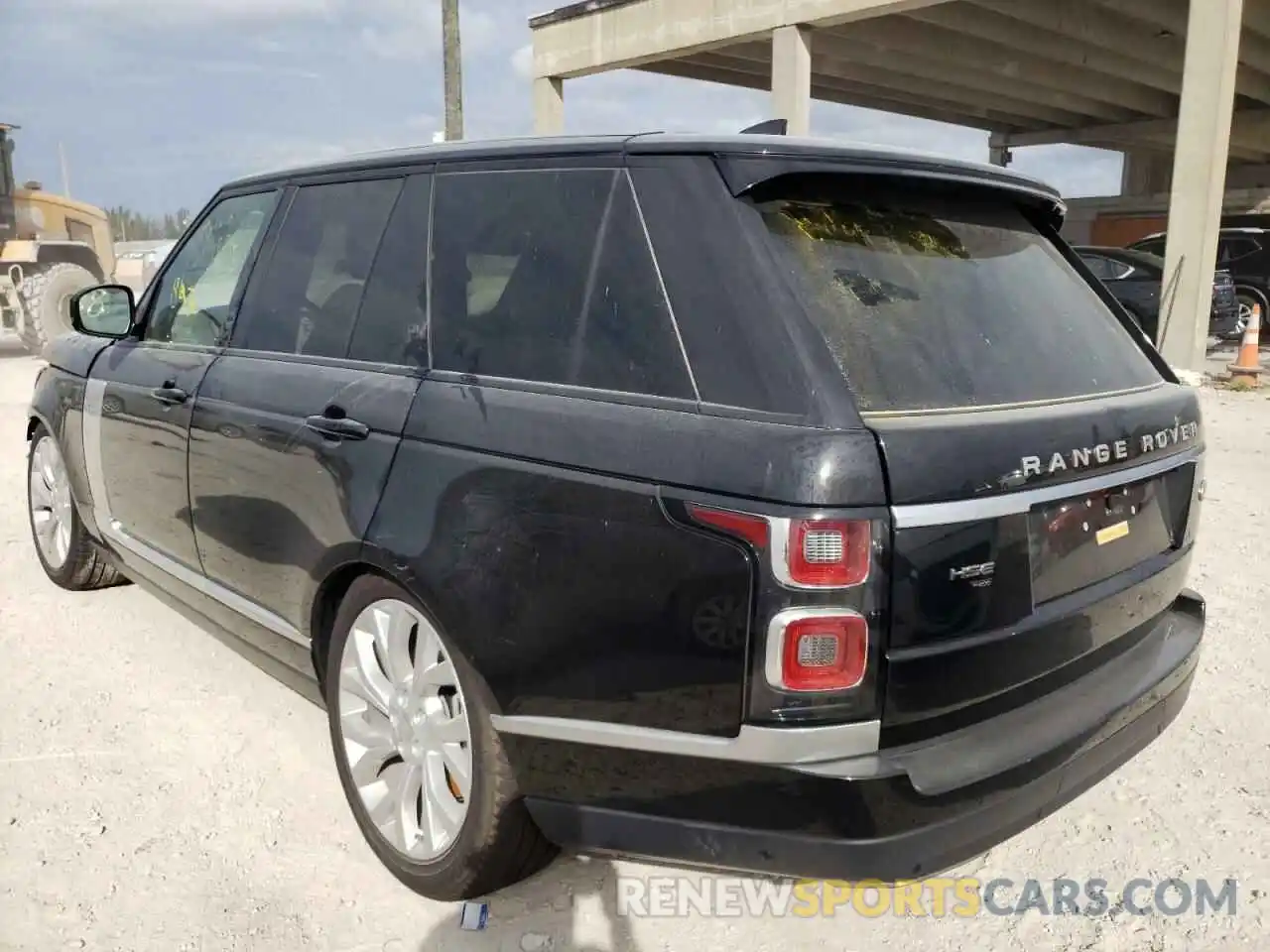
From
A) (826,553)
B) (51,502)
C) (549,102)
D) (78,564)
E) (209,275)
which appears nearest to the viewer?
(826,553)

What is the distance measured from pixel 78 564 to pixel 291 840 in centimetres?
243

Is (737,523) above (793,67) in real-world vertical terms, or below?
below

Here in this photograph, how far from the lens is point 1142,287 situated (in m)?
13.4

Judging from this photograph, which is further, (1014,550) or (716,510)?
(1014,550)

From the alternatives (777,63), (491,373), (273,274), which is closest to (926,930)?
(491,373)

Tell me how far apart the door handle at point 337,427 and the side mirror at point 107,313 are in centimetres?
177

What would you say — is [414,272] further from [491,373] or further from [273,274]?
[273,274]

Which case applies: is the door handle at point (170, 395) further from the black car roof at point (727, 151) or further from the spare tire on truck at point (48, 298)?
the spare tire on truck at point (48, 298)

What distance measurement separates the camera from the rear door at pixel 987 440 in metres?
1.88

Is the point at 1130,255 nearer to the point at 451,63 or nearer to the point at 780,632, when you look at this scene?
the point at 451,63

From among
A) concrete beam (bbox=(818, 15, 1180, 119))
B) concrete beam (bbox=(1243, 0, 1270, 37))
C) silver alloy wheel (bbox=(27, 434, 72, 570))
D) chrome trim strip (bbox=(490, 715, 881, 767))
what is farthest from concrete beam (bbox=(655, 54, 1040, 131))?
chrome trim strip (bbox=(490, 715, 881, 767))

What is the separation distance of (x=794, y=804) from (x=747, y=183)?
1.22m

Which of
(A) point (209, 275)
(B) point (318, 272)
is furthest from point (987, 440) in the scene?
(A) point (209, 275)

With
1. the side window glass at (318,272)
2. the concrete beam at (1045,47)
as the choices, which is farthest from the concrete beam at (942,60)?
the side window glass at (318,272)
